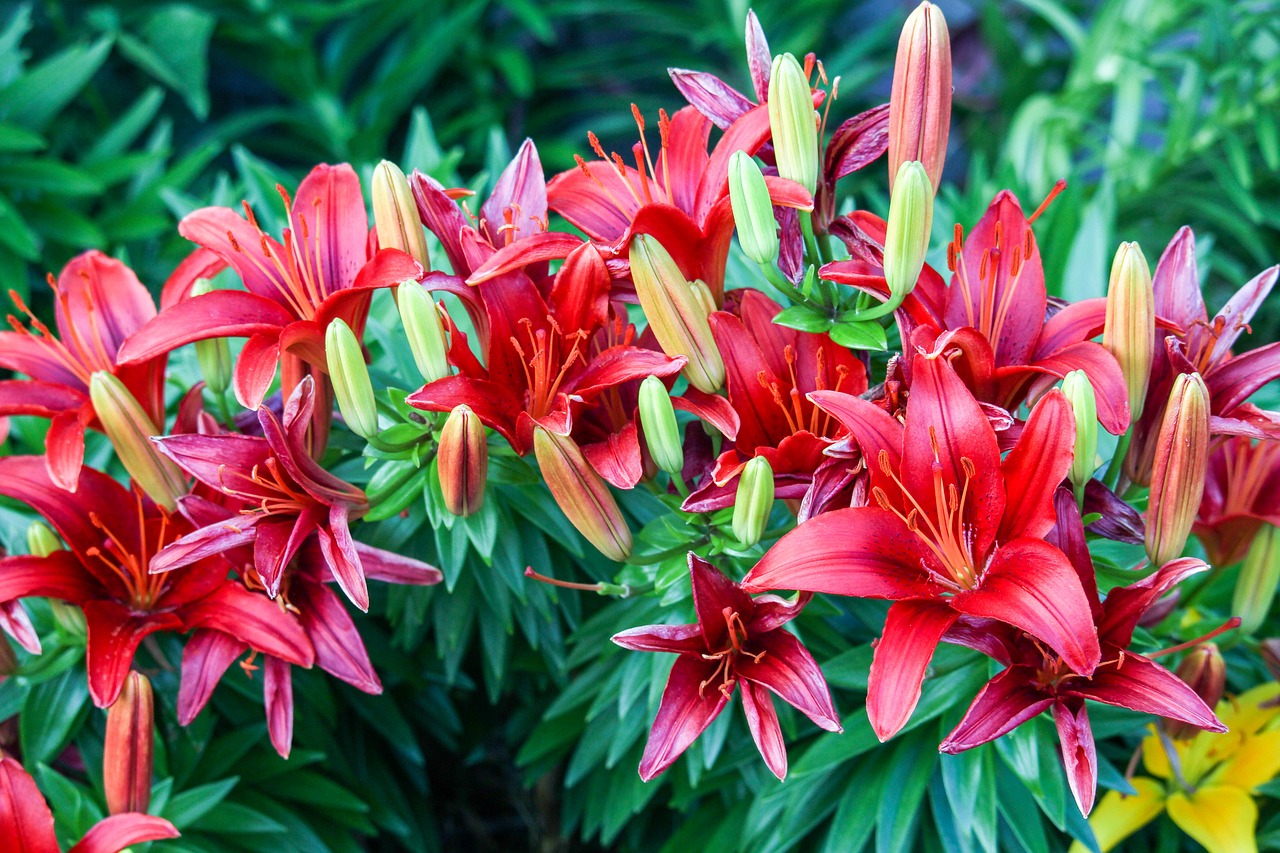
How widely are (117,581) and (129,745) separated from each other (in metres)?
0.11

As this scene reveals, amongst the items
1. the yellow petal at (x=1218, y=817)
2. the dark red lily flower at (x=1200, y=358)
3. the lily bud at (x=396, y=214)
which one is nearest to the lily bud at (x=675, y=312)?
the lily bud at (x=396, y=214)

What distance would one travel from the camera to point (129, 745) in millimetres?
654

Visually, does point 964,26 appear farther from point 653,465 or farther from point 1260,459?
point 653,465

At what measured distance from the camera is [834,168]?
0.65 meters

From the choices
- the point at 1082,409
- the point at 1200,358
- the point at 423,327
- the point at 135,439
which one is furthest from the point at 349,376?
the point at 1200,358

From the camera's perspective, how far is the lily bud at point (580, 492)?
574 millimetres

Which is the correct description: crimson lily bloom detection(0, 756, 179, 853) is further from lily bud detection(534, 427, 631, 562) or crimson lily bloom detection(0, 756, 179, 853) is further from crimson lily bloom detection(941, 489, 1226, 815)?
crimson lily bloom detection(941, 489, 1226, 815)

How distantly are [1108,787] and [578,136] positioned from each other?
1246 millimetres

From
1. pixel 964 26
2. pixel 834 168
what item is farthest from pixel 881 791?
pixel 964 26

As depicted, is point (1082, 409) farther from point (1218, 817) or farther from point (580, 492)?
point (1218, 817)

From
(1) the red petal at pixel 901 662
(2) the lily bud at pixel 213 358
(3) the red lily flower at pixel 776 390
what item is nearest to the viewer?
(1) the red petal at pixel 901 662

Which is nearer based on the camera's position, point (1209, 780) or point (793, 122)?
point (793, 122)

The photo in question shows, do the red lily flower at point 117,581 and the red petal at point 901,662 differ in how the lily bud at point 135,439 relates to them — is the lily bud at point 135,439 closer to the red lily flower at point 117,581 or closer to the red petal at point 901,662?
the red lily flower at point 117,581

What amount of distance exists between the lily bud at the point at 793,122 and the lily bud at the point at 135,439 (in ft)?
1.33
